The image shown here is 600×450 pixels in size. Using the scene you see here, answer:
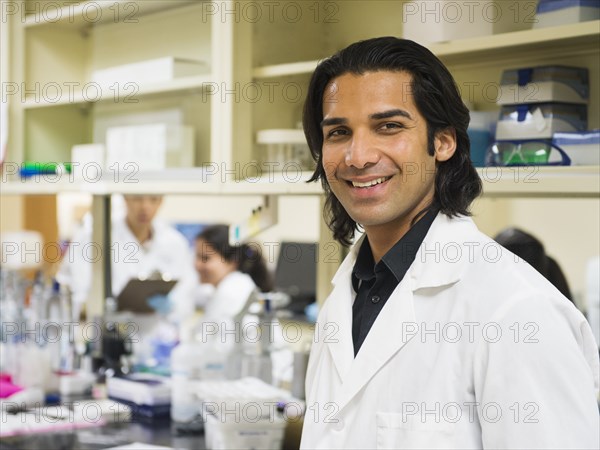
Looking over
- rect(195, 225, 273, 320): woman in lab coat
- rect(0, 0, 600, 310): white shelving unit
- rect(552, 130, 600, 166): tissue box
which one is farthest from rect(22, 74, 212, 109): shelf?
rect(195, 225, 273, 320): woman in lab coat

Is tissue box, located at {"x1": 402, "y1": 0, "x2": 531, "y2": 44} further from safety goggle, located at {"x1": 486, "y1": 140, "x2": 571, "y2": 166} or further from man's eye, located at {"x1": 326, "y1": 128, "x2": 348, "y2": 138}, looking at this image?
man's eye, located at {"x1": 326, "y1": 128, "x2": 348, "y2": 138}

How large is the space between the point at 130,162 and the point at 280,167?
24.4 inches

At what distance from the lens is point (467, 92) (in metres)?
2.02

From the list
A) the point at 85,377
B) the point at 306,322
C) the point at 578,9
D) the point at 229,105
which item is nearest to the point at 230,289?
the point at 306,322

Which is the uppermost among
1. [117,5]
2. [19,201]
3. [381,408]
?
[117,5]

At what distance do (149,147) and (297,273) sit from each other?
262cm

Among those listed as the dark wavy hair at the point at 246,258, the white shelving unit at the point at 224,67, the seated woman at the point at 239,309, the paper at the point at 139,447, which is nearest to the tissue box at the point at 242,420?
the paper at the point at 139,447

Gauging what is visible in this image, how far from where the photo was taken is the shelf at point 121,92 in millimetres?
2369

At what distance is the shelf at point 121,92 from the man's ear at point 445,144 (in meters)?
0.93

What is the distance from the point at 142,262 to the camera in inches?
196

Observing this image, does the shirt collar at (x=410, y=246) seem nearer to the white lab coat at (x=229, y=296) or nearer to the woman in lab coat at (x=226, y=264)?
the white lab coat at (x=229, y=296)

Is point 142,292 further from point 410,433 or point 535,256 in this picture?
point 410,433

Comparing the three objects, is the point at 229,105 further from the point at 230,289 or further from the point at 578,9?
the point at 230,289

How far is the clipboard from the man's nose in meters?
1.76
